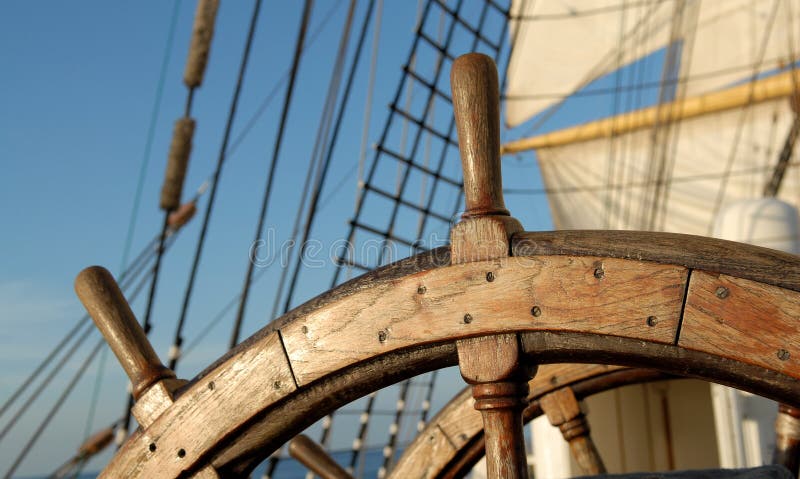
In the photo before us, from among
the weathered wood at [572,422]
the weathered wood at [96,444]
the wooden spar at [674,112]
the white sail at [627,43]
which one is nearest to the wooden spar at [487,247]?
the weathered wood at [572,422]

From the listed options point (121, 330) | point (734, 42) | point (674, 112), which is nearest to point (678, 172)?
point (734, 42)

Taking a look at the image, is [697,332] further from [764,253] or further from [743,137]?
[743,137]

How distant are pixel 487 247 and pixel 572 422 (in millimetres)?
1026

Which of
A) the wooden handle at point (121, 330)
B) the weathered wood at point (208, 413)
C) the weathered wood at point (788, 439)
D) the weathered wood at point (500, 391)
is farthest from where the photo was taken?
the weathered wood at point (788, 439)

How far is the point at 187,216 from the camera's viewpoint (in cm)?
413

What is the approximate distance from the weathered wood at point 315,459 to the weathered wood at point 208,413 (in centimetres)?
77

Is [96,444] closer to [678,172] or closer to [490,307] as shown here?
[490,307]

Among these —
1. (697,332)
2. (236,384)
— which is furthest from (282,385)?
(697,332)

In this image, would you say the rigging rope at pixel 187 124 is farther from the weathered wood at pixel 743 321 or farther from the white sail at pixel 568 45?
the white sail at pixel 568 45

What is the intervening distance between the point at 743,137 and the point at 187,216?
9.82 metres

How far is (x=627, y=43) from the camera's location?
41.9 feet

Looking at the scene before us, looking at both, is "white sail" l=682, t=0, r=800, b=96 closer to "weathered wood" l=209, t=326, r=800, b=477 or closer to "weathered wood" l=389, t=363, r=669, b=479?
"weathered wood" l=389, t=363, r=669, b=479

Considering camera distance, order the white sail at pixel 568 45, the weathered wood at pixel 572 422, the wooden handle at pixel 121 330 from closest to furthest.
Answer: the wooden handle at pixel 121 330
the weathered wood at pixel 572 422
the white sail at pixel 568 45

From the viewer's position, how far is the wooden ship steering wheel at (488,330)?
0.89m
